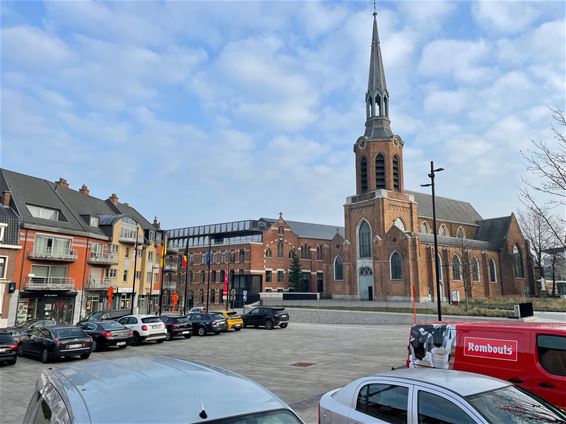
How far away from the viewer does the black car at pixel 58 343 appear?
16422 millimetres

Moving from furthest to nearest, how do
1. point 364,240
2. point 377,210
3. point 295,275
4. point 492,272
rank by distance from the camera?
point 295,275 → point 492,272 → point 364,240 → point 377,210

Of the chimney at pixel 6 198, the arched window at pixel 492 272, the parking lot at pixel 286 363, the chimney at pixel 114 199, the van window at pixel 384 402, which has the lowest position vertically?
the parking lot at pixel 286 363

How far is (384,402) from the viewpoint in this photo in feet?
14.9

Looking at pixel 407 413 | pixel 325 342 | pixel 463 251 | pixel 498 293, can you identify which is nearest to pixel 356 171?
pixel 463 251

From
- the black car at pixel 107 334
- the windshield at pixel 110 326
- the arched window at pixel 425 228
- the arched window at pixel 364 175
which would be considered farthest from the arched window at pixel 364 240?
the windshield at pixel 110 326

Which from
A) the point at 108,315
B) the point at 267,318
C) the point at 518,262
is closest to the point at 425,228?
the point at 518,262

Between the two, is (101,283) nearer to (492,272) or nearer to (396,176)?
(396,176)

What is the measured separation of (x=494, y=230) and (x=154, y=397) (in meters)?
72.2

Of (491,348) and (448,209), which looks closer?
(491,348)

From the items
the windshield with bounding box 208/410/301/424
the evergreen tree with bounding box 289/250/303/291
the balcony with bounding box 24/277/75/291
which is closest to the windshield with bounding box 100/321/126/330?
the balcony with bounding box 24/277/75/291

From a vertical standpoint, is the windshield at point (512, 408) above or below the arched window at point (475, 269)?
below

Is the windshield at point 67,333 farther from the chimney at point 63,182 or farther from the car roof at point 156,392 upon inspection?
the chimney at point 63,182

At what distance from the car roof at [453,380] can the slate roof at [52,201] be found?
38454 millimetres

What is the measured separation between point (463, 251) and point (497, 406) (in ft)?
176
